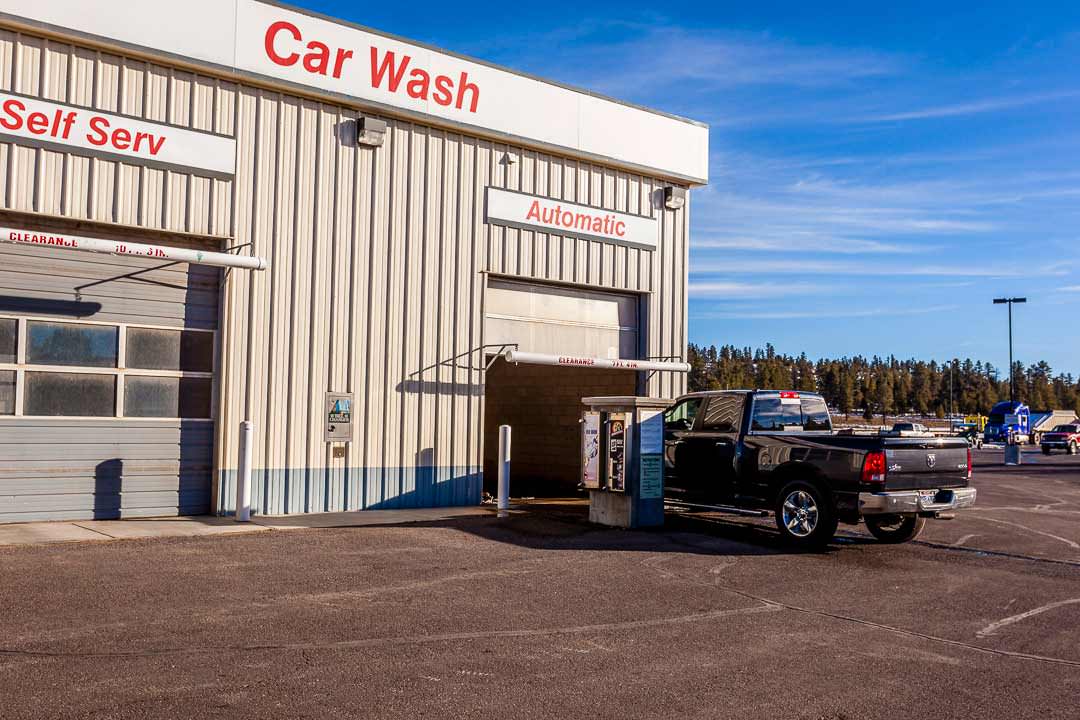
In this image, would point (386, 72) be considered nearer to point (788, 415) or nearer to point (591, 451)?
point (591, 451)

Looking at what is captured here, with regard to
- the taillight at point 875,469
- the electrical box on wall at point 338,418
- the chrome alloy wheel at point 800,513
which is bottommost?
the chrome alloy wheel at point 800,513

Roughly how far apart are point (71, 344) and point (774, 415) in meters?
9.64

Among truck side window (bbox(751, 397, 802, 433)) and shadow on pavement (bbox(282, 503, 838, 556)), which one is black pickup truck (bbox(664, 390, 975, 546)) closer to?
truck side window (bbox(751, 397, 802, 433))

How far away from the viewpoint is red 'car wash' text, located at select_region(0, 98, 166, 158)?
12.5 meters

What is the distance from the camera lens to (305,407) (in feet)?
49.1

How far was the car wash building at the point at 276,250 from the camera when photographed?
42.6ft

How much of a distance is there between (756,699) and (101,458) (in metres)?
10.3

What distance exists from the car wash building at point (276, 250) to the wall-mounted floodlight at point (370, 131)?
46mm

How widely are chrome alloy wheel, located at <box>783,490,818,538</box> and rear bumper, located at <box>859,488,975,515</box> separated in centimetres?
69

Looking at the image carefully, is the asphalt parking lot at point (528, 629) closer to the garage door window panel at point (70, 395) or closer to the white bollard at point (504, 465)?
the garage door window panel at point (70, 395)

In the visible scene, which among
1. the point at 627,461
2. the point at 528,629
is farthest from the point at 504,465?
the point at 528,629

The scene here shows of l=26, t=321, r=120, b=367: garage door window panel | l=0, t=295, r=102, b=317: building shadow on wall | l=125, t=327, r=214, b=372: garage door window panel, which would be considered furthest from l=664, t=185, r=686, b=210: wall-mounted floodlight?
l=0, t=295, r=102, b=317: building shadow on wall

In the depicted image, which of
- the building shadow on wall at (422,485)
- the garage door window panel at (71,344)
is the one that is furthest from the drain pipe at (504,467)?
the garage door window panel at (71,344)

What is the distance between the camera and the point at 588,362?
17.7 m
